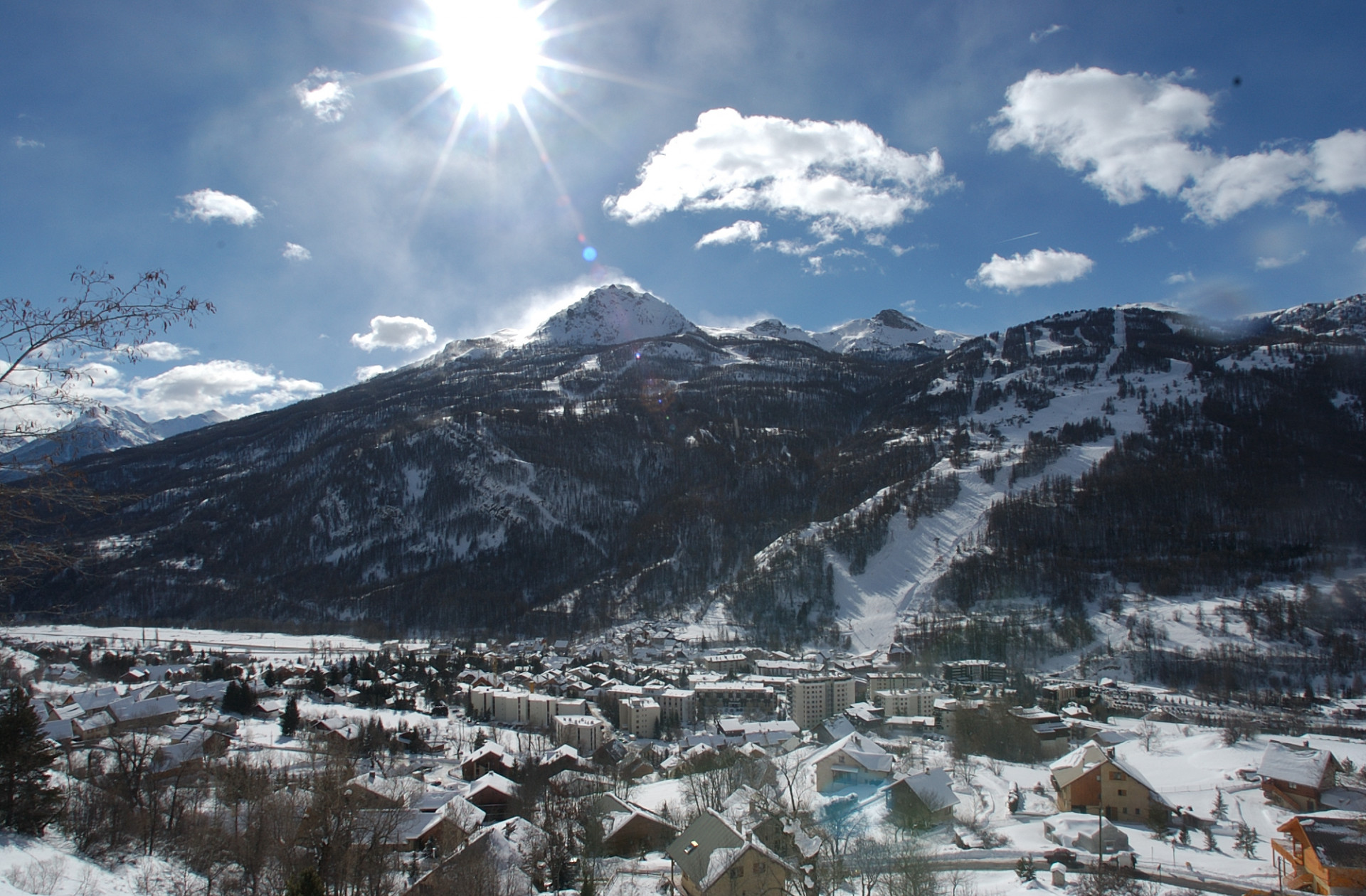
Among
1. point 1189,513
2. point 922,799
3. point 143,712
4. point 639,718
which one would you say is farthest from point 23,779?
point 1189,513

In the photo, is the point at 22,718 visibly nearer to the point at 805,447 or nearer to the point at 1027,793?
the point at 1027,793

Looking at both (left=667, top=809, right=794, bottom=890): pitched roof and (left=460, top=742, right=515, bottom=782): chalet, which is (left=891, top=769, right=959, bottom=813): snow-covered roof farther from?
(left=460, top=742, right=515, bottom=782): chalet

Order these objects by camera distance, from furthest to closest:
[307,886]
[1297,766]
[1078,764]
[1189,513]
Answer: [1189,513] < [1078,764] < [1297,766] < [307,886]

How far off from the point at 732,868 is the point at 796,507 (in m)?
122

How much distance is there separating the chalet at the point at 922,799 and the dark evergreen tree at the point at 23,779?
26124 millimetres

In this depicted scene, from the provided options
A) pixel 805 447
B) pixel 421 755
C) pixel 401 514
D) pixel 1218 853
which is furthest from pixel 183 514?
pixel 1218 853

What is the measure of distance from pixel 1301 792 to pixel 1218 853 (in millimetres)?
8459

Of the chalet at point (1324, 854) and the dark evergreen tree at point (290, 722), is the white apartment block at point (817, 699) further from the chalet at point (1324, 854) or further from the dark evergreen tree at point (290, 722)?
the chalet at point (1324, 854)

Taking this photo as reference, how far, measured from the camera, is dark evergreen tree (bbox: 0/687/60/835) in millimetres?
16750

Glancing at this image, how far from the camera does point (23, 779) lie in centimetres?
1834

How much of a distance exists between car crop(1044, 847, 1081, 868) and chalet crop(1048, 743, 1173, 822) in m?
5.97

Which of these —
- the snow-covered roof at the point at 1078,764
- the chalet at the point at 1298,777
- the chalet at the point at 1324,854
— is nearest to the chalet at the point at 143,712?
the snow-covered roof at the point at 1078,764

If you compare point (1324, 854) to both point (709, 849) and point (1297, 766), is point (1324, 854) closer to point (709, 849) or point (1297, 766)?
point (1297, 766)

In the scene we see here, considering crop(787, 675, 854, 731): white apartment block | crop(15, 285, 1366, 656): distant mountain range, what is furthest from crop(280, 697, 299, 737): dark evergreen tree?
crop(787, 675, 854, 731): white apartment block
